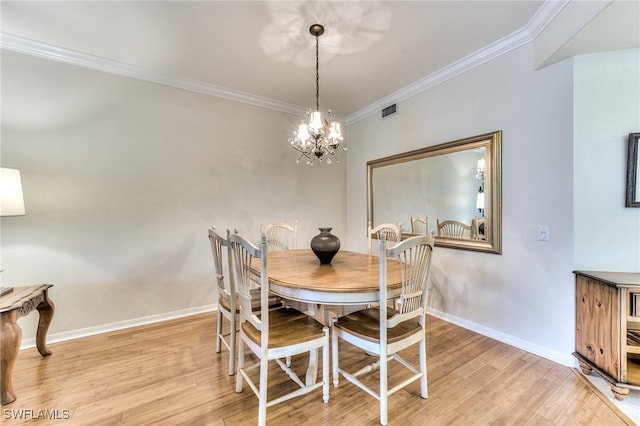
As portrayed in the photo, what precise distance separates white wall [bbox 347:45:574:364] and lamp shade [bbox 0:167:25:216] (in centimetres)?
383

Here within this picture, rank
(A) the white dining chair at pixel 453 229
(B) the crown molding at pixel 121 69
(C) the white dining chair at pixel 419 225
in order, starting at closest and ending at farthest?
1. (B) the crown molding at pixel 121 69
2. (A) the white dining chair at pixel 453 229
3. (C) the white dining chair at pixel 419 225

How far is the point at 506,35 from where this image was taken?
2377mm

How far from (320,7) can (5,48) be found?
2788 millimetres

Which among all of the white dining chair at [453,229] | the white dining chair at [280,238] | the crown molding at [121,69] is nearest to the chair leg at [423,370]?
the white dining chair at [453,229]

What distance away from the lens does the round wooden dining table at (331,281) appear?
1.57 meters

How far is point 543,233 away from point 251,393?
2.60 meters

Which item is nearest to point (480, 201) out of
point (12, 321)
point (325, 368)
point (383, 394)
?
point (383, 394)

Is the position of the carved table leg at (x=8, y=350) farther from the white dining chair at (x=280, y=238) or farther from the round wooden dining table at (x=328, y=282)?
the white dining chair at (x=280, y=238)

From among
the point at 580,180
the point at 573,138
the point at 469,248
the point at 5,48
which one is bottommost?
the point at 469,248

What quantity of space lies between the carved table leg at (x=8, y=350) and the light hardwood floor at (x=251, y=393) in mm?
71

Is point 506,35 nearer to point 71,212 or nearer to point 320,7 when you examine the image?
point 320,7

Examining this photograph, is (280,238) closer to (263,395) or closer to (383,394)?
(263,395)

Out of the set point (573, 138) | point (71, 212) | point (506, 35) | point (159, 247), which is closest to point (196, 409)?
point (159, 247)

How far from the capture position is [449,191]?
3010mm
